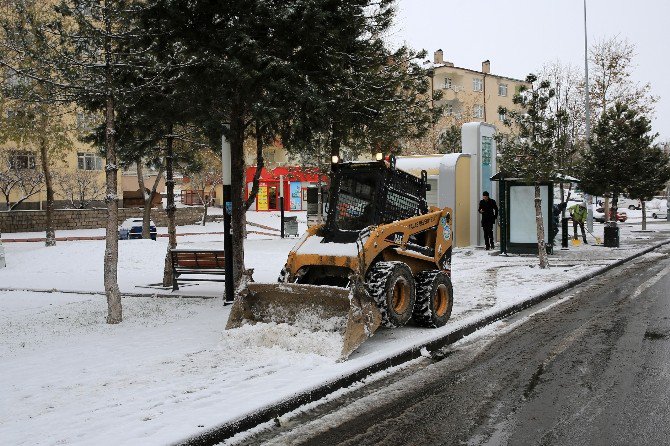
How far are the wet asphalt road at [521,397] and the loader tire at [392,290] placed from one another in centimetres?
77

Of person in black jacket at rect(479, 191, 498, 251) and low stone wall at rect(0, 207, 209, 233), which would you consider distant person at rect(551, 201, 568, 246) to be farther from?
low stone wall at rect(0, 207, 209, 233)

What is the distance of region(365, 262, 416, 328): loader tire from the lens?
24.7 ft

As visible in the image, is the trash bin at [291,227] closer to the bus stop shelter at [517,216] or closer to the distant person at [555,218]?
the bus stop shelter at [517,216]

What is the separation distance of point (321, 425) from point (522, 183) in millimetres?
15893

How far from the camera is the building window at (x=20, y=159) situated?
31.7 m

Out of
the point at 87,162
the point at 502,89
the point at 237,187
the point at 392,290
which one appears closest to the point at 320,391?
the point at 392,290

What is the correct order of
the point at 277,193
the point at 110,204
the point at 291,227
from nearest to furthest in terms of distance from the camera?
1. the point at 110,204
2. the point at 291,227
3. the point at 277,193

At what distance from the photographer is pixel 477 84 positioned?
6694 cm

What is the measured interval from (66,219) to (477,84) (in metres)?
46.6

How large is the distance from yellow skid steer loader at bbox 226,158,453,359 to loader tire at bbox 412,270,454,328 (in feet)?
0.05

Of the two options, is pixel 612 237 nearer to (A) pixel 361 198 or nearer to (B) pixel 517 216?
(B) pixel 517 216

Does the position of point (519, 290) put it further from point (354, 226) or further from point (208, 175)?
point (208, 175)

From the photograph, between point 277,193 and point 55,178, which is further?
point 277,193

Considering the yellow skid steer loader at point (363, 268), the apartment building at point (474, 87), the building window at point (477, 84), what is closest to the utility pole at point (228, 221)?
the yellow skid steer loader at point (363, 268)
